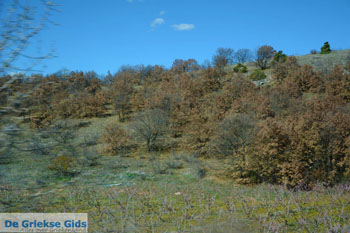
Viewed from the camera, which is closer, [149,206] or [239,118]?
[149,206]

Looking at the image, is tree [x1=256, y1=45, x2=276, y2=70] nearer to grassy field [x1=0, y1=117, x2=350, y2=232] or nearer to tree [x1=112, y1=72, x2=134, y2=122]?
tree [x1=112, y1=72, x2=134, y2=122]

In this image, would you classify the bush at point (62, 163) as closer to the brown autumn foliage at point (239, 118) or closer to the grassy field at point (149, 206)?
the grassy field at point (149, 206)

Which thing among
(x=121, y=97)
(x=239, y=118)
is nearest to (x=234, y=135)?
(x=239, y=118)

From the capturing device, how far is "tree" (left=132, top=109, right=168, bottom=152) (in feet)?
99.1

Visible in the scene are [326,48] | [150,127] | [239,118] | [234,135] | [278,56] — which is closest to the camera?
[234,135]

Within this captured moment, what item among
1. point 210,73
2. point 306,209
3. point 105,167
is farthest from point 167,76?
point 306,209

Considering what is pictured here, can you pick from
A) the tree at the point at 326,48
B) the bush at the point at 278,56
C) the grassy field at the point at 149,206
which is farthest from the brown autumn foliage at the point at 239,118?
the tree at the point at 326,48

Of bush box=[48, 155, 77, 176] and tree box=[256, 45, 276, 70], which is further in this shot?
tree box=[256, 45, 276, 70]

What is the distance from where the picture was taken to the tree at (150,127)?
30.2 meters

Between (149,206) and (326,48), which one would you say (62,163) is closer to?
(149,206)

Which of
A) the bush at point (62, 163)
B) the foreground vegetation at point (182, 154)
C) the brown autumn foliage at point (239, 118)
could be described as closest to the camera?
the foreground vegetation at point (182, 154)

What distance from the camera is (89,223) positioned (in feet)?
16.0

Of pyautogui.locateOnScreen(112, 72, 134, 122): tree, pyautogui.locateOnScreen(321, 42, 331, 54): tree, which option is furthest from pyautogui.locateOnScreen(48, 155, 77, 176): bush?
pyautogui.locateOnScreen(321, 42, 331, 54): tree

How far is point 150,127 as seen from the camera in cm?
3050
